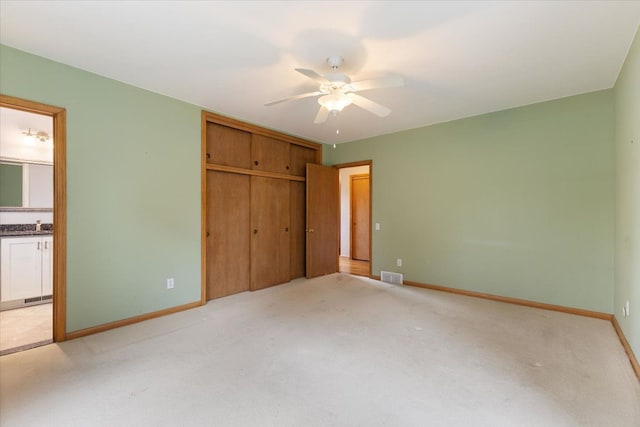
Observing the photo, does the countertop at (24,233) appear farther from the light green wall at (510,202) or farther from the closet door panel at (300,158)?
the light green wall at (510,202)

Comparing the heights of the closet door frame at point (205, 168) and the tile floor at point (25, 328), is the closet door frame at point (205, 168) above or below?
above

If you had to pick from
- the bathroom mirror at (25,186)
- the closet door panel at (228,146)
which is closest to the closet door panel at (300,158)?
the closet door panel at (228,146)

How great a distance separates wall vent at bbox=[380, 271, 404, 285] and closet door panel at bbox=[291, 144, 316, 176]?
225 centimetres

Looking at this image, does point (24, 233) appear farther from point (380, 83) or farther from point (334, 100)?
point (380, 83)

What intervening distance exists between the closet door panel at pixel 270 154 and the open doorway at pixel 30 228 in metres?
2.20

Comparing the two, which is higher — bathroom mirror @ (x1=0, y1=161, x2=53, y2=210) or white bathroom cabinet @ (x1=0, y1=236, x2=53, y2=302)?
bathroom mirror @ (x1=0, y1=161, x2=53, y2=210)

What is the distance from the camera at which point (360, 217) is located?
7129 mm

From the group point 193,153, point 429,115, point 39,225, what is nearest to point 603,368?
point 429,115

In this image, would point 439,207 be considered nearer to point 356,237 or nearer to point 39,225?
point 356,237

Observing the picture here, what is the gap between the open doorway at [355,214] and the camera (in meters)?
7.00

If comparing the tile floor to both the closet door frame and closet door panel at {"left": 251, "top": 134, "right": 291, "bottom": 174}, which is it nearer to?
the closet door frame

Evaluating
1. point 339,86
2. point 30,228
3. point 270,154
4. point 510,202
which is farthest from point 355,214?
point 30,228

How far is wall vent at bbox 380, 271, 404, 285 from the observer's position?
14.8 feet

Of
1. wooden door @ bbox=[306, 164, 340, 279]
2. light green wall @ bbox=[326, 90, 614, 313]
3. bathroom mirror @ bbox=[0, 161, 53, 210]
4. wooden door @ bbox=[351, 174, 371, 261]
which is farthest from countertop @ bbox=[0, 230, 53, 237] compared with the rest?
wooden door @ bbox=[351, 174, 371, 261]
